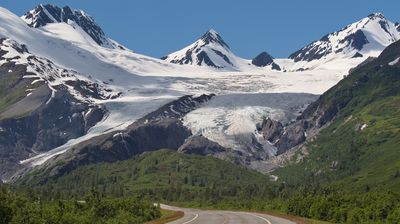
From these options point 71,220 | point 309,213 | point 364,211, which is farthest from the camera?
point 309,213

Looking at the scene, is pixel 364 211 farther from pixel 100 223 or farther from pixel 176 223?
pixel 100 223

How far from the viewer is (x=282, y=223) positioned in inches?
3760

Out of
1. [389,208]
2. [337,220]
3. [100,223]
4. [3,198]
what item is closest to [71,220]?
Answer: [100,223]

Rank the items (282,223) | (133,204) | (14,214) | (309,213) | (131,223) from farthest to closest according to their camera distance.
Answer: (133,204)
(309,213)
(131,223)
(282,223)
(14,214)

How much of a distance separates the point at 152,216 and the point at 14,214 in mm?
55887

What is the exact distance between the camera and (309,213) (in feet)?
418

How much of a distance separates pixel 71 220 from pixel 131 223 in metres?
19.1

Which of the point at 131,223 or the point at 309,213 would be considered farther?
the point at 309,213

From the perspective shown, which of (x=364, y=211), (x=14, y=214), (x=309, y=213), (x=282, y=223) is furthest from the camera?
(x=309, y=213)

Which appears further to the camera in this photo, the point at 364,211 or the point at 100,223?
the point at 364,211

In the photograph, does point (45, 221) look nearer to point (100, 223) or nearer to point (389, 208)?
point (100, 223)

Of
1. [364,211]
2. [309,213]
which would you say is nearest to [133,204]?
[309,213]

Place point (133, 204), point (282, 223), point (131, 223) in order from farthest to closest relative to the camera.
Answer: point (133, 204) < point (131, 223) < point (282, 223)

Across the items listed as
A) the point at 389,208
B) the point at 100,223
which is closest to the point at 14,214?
the point at 100,223
